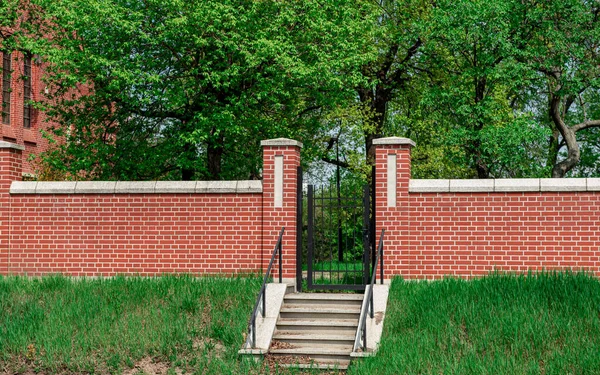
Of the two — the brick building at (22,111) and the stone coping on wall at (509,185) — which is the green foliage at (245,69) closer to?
the brick building at (22,111)

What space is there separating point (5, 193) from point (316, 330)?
6832 millimetres

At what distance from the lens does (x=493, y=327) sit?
10992 millimetres

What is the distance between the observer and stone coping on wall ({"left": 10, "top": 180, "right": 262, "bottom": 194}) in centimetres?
1415

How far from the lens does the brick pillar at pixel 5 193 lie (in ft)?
48.9

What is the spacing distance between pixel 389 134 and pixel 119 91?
12678 mm

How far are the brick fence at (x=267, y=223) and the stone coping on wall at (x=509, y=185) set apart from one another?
0.02 m

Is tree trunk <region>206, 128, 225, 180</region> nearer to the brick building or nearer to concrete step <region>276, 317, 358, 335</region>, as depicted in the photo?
concrete step <region>276, 317, 358, 335</region>

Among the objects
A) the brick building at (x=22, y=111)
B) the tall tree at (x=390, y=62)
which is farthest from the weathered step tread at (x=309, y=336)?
the brick building at (x=22, y=111)

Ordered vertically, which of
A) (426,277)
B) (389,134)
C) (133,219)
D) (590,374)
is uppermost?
(389,134)

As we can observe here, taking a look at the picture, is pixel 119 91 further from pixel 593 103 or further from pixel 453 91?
pixel 593 103

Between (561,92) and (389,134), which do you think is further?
(389,134)

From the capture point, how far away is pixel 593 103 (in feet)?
114

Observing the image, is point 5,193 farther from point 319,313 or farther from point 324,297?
point 319,313

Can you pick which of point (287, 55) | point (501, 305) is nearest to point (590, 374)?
point (501, 305)
